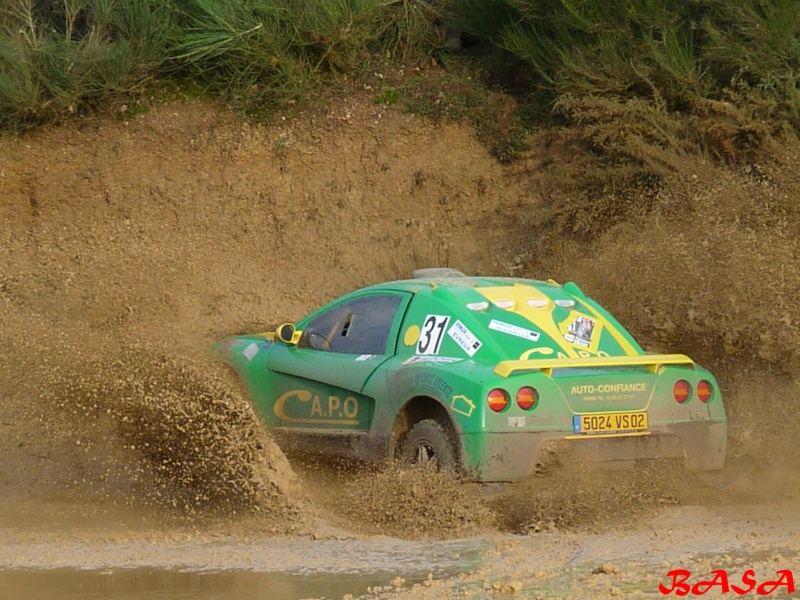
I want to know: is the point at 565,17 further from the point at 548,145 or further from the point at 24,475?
A: the point at 24,475

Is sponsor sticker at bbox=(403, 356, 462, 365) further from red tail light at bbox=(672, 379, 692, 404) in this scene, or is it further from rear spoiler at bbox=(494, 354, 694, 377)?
red tail light at bbox=(672, 379, 692, 404)

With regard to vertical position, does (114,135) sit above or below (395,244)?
above

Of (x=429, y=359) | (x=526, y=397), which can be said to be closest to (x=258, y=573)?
(x=526, y=397)

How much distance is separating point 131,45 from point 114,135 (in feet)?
4.05

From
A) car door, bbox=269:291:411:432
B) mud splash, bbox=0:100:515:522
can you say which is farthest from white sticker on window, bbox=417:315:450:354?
mud splash, bbox=0:100:515:522

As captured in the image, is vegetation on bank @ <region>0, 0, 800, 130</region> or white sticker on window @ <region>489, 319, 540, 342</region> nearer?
white sticker on window @ <region>489, 319, 540, 342</region>

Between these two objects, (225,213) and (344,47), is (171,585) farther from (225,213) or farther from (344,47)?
(344,47)

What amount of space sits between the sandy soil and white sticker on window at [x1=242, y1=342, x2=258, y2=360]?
31 centimetres

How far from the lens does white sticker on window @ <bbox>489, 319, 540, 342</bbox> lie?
7.94 metres

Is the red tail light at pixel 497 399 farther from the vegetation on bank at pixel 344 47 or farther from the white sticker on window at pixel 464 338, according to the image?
the vegetation on bank at pixel 344 47

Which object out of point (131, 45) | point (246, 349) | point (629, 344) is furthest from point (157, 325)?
point (131, 45)

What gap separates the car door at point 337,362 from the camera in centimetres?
831

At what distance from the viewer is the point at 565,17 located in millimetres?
15062

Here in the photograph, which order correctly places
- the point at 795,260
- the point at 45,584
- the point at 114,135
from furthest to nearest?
the point at 114,135
the point at 795,260
the point at 45,584
